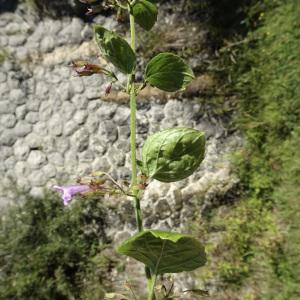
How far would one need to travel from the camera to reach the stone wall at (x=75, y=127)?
9.89ft

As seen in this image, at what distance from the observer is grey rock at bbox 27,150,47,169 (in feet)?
10.2

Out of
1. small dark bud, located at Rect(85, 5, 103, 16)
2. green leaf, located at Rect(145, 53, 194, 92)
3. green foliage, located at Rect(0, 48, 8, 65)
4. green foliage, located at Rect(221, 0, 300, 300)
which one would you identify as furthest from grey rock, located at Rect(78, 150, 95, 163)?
green leaf, located at Rect(145, 53, 194, 92)

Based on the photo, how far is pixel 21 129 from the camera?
3152mm

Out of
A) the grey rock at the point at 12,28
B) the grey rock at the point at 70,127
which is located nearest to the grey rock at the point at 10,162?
the grey rock at the point at 70,127

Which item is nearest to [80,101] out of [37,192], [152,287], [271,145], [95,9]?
[37,192]

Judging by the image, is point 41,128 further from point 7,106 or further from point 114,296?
point 114,296

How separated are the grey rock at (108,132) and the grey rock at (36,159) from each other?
409 millimetres

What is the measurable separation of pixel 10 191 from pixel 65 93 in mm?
730

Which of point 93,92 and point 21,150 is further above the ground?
point 93,92

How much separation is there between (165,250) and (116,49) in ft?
→ 0.95

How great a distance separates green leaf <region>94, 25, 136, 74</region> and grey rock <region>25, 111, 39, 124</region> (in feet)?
8.38

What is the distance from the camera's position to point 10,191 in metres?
3.05

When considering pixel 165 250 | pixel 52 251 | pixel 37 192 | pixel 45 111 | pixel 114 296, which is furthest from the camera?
pixel 45 111

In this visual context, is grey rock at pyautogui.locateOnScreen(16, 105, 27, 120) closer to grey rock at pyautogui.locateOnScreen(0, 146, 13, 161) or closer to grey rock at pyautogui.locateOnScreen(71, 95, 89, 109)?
grey rock at pyautogui.locateOnScreen(0, 146, 13, 161)
